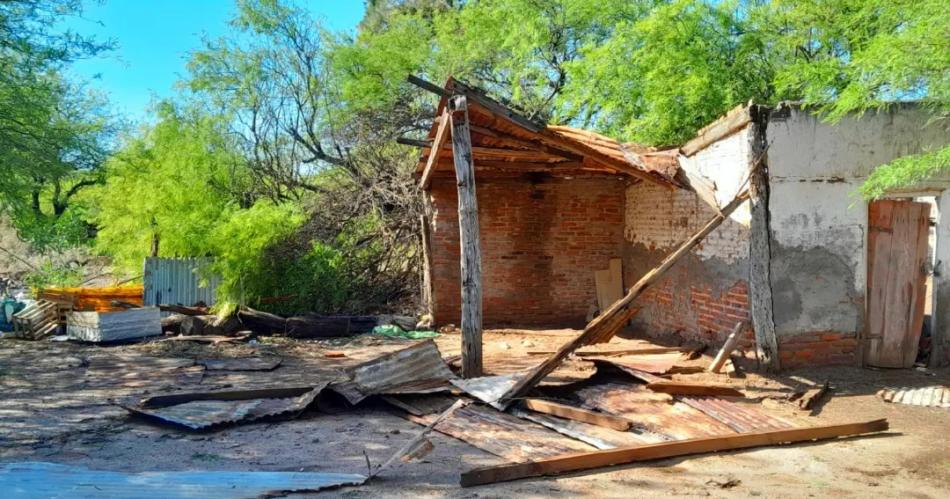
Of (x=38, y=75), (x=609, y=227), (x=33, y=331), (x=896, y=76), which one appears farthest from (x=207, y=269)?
(x=896, y=76)

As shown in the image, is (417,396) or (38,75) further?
(38,75)

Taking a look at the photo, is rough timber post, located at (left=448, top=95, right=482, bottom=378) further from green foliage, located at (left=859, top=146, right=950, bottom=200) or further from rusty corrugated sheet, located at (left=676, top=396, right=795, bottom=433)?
green foliage, located at (left=859, top=146, right=950, bottom=200)

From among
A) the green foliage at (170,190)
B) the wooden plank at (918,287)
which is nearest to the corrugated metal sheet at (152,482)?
the wooden plank at (918,287)

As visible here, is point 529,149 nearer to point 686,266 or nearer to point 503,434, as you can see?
point 686,266

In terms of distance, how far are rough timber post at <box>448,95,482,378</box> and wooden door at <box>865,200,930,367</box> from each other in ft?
15.0

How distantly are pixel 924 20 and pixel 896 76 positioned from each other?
1.58 feet

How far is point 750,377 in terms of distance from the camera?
7840 millimetres

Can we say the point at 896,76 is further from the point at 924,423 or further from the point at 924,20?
the point at 924,423

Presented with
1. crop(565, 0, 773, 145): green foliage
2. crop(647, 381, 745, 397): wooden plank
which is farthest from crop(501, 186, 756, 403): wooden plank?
crop(565, 0, 773, 145): green foliage

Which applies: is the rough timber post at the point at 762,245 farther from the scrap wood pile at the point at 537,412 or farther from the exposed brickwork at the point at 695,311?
the scrap wood pile at the point at 537,412

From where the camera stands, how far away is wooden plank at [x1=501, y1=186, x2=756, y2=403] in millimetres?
6688

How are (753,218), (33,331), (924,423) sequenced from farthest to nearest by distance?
(33,331) < (753,218) < (924,423)

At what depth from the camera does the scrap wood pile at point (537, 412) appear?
5250 millimetres

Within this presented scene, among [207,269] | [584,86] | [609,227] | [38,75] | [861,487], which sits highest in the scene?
[584,86]
